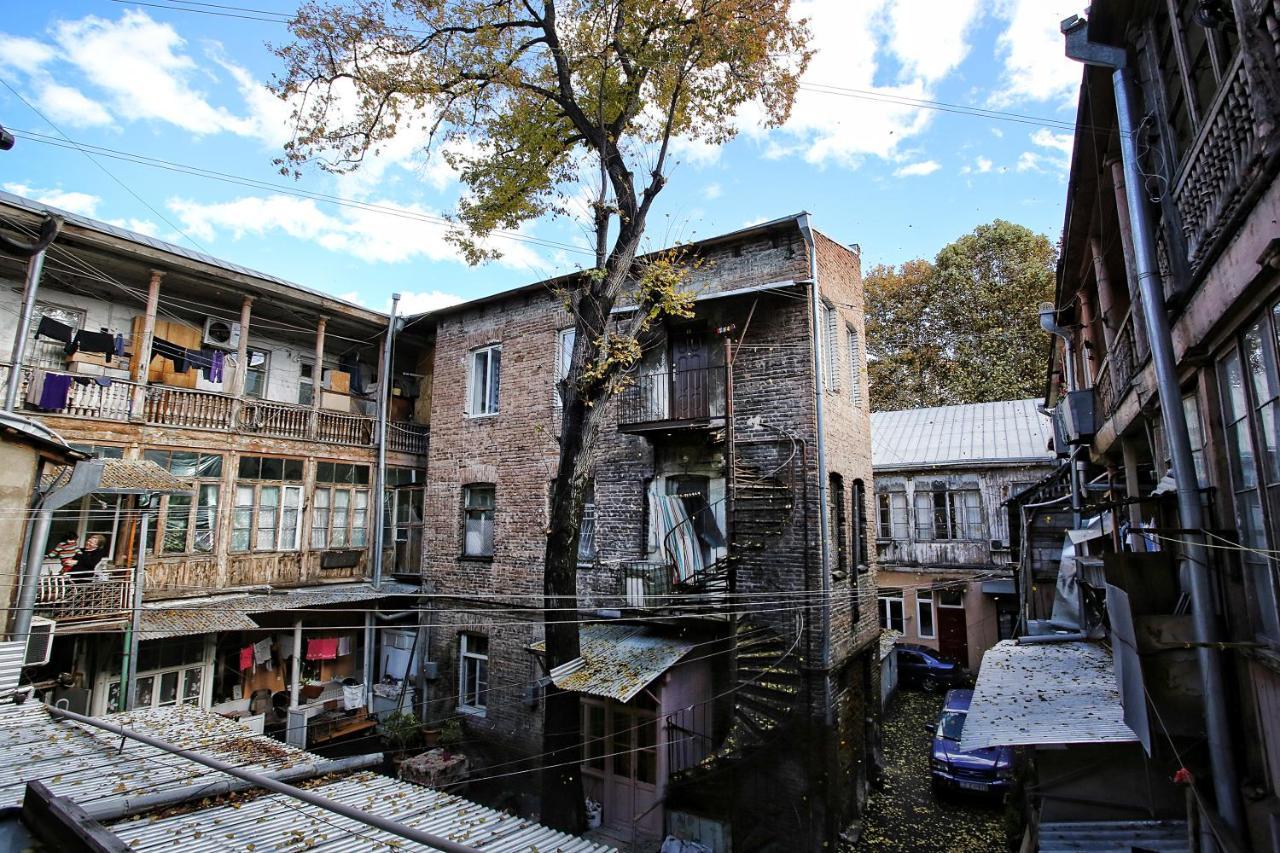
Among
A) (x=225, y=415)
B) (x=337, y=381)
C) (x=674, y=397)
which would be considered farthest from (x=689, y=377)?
(x=337, y=381)

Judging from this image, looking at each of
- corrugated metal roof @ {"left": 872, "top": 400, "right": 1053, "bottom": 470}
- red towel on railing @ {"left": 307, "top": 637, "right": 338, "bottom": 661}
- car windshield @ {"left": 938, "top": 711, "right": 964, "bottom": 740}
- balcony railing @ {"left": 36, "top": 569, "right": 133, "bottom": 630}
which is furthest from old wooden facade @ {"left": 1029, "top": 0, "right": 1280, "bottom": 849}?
red towel on railing @ {"left": 307, "top": 637, "right": 338, "bottom": 661}

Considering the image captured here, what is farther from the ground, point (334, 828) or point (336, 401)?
point (336, 401)

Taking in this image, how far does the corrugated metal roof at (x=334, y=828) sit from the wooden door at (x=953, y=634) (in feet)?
64.0

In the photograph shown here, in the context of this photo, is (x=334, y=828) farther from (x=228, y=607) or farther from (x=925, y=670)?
(x=925, y=670)

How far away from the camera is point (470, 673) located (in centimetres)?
1464

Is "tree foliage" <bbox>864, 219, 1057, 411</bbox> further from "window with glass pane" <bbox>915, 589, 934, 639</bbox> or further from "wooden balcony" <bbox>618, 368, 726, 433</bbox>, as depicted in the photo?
"wooden balcony" <bbox>618, 368, 726, 433</bbox>

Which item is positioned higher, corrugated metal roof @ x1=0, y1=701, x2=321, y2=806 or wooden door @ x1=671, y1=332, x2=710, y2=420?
wooden door @ x1=671, y1=332, x2=710, y2=420

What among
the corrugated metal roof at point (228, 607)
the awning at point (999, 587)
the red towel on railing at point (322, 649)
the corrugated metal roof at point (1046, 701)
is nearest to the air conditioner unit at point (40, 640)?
the corrugated metal roof at point (228, 607)

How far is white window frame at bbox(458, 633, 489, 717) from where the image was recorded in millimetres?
14133

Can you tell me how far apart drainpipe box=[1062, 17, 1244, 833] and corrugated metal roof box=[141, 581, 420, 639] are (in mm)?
13190

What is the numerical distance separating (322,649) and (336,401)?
6524 mm

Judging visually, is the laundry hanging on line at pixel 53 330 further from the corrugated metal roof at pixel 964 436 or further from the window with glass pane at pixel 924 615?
the window with glass pane at pixel 924 615

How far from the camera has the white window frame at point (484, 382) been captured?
15.3 metres

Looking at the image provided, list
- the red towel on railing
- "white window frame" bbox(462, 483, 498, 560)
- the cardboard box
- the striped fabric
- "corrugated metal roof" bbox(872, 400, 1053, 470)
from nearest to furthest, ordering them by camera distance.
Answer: the striped fabric < "white window frame" bbox(462, 483, 498, 560) < the red towel on railing < the cardboard box < "corrugated metal roof" bbox(872, 400, 1053, 470)
